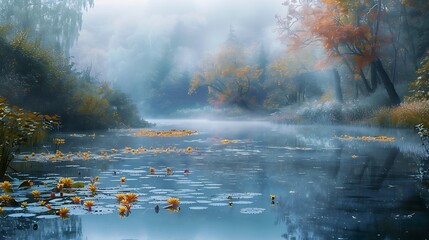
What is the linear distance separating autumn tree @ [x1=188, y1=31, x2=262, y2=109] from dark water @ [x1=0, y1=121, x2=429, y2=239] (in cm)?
5313

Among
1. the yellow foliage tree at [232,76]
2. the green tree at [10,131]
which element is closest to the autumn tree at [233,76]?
the yellow foliage tree at [232,76]

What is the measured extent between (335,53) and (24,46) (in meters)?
18.3

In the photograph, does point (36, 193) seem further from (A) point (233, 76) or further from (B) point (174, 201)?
(A) point (233, 76)

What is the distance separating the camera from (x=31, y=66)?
92.5 ft

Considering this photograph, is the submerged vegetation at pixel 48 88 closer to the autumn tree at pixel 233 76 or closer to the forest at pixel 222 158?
the forest at pixel 222 158

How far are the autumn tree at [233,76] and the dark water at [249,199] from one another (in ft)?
174

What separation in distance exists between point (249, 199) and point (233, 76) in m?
61.5

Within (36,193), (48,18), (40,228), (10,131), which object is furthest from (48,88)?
(40,228)

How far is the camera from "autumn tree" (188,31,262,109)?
67.8 m

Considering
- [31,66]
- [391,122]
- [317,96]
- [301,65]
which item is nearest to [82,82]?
[31,66]

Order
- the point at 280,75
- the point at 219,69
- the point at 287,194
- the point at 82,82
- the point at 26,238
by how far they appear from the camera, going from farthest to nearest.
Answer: the point at 219,69
the point at 280,75
the point at 82,82
the point at 287,194
the point at 26,238

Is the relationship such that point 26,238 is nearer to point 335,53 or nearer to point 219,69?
point 335,53

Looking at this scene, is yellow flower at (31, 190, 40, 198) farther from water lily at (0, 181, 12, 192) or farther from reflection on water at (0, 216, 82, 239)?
reflection on water at (0, 216, 82, 239)

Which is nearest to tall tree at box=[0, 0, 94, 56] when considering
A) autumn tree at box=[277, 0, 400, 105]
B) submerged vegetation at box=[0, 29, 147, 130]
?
submerged vegetation at box=[0, 29, 147, 130]
